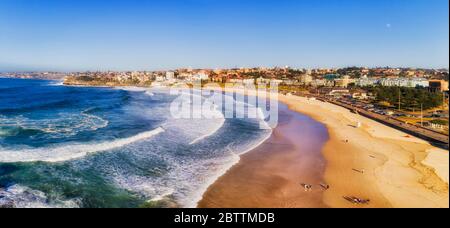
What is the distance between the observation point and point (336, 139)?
25828 millimetres

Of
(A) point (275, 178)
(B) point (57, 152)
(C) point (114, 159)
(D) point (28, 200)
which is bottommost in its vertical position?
(A) point (275, 178)

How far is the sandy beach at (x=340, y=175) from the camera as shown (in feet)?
44.9

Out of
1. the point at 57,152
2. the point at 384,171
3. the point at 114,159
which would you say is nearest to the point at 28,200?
the point at 114,159

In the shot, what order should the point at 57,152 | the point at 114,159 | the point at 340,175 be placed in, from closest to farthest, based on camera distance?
the point at 340,175 < the point at 114,159 < the point at 57,152

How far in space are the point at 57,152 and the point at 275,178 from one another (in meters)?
12.1

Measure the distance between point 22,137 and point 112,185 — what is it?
12149 millimetres

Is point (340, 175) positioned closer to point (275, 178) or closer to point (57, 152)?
point (275, 178)

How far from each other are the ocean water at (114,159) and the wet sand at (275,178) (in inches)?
31.4

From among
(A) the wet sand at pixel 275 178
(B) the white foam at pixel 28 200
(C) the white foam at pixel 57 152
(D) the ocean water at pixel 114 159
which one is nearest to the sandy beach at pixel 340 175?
(A) the wet sand at pixel 275 178

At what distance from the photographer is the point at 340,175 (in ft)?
55.7

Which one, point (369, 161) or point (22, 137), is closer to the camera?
A: point (369, 161)

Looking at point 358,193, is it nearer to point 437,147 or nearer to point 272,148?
point 272,148

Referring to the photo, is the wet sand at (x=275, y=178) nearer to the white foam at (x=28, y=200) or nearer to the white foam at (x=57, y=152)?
the white foam at (x=28, y=200)
